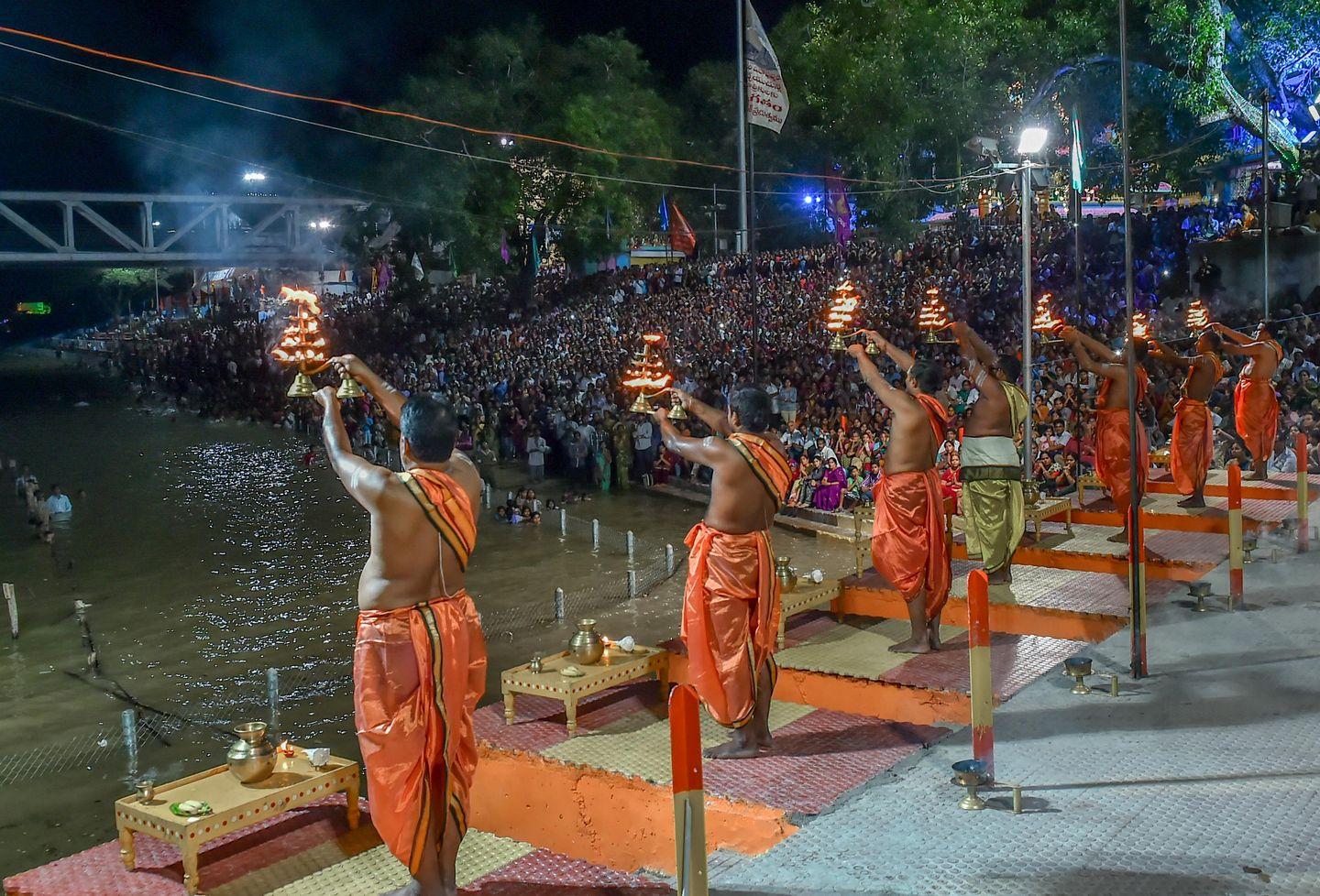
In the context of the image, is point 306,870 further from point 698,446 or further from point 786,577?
point 786,577

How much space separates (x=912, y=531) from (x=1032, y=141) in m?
7.32

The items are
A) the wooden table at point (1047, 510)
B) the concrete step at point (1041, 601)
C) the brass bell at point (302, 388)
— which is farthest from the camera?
the wooden table at point (1047, 510)

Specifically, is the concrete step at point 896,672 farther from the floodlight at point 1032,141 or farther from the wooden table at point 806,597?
the floodlight at point 1032,141

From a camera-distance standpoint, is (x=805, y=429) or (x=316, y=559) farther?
(x=805, y=429)

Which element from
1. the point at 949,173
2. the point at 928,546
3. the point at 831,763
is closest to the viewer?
the point at 831,763

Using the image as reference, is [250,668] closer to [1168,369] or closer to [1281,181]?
[1168,369]

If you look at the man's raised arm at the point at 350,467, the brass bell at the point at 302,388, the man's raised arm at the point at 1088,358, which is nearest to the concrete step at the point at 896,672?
the man's raised arm at the point at 1088,358

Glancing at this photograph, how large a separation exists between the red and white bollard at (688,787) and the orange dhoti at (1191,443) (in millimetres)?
9950

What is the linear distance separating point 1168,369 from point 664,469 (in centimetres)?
888

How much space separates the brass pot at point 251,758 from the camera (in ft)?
19.9

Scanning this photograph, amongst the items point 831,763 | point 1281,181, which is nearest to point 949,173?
point 1281,181

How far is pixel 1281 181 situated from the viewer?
1036 inches

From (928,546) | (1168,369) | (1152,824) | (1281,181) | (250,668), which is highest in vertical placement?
(1281,181)

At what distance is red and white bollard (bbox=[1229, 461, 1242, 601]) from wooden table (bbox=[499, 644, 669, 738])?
4.13 m
